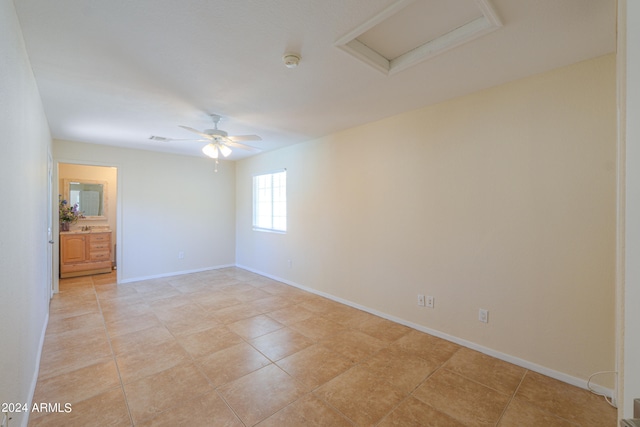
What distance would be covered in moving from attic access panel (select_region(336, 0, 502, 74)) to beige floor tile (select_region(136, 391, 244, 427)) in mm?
2498

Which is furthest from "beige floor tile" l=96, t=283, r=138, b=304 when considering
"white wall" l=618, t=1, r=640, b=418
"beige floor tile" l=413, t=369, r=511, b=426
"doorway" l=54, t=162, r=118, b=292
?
"white wall" l=618, t=1, r=640, b=418

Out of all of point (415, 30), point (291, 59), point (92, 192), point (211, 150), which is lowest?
point (92, 192)

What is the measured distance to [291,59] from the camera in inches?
74.7

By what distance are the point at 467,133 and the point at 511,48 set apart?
2.67 feet

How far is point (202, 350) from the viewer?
2539mm

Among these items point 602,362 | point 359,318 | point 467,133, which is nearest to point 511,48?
point 467,133

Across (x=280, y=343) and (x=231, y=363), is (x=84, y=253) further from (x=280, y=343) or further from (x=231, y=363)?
(x=280, y=343)

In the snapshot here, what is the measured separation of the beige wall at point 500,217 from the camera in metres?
1.97

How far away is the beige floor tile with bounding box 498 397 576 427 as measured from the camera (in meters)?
1.67

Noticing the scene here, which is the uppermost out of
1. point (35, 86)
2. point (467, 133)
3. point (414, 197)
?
point (35, 86)

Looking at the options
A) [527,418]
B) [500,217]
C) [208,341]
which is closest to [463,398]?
[527,418]

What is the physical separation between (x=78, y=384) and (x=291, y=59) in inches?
112

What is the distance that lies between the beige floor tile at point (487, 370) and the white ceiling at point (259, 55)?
7.87 feet

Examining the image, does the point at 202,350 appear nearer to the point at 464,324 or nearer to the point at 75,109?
the point at 464,324
